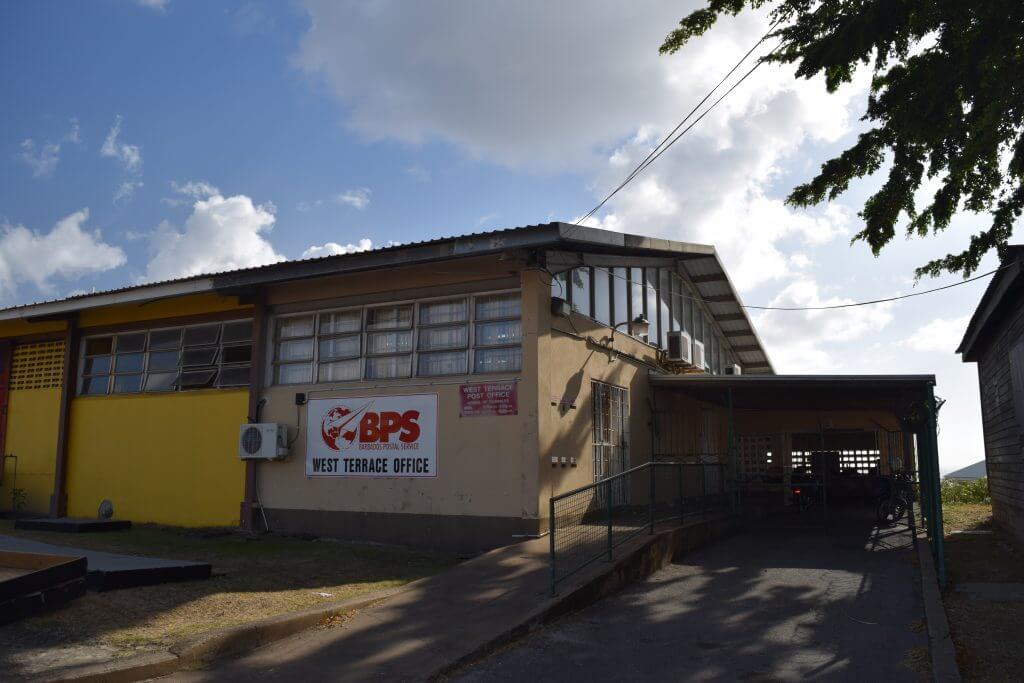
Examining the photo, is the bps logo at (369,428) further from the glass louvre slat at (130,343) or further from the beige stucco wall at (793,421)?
the beige stucco wall at (793,421)

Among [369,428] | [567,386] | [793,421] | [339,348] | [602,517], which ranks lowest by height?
[602,517]

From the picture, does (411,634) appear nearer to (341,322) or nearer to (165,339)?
(341,322)

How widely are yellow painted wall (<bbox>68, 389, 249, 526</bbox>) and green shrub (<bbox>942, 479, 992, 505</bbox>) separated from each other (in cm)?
1909

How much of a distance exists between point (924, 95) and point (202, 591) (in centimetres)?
832

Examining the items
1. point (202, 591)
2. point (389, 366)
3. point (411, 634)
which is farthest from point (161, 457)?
point (411, 634)

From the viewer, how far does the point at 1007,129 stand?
7059mm

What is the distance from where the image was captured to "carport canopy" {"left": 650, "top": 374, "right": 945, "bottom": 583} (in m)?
9.11

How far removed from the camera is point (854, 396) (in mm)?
17359

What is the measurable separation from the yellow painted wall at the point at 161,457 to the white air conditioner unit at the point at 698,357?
10.9m

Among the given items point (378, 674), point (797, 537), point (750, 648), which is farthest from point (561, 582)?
point (797, 537)

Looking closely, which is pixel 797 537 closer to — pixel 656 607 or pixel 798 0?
pixel 656 607

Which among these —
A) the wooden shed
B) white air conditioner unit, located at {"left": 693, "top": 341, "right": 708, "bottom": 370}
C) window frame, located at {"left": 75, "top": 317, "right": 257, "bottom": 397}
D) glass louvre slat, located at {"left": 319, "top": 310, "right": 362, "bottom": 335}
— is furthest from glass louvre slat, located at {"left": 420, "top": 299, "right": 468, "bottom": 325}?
white air conditioner unit, located at {"left": 693, "top": 341, "right": 708, "bottom": 370}

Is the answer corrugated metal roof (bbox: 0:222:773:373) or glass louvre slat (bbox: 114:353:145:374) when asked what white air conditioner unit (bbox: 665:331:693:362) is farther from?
glass louvre slat (bbox: 114:353:145:374)

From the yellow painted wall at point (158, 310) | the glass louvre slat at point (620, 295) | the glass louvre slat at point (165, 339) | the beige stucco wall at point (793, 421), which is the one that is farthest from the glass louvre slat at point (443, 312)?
the beige stucco wall at point (793, 421)
